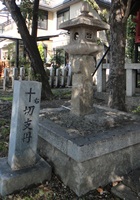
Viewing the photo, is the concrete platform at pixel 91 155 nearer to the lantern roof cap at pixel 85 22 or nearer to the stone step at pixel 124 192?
the stone step at pixel 124 192

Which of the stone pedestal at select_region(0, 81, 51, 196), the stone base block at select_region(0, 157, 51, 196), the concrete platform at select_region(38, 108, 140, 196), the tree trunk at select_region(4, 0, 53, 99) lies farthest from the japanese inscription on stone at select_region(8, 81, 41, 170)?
the tree trunk at select_region(4, 0, 53, 99)

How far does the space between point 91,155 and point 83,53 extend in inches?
70.2

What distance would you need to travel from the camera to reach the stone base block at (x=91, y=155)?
9.65 ft

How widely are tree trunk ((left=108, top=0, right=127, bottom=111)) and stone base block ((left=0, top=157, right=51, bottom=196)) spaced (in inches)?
97.1

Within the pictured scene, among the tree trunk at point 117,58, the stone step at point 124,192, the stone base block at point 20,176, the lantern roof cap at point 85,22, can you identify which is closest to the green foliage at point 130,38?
the tree trunk at point 117,58

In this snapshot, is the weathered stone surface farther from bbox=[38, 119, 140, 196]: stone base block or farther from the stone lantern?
the stone lantern

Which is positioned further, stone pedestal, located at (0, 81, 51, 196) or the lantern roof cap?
the lantern roof cap

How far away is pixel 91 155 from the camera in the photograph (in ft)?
9.68

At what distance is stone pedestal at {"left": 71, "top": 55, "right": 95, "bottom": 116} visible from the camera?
12.8ft

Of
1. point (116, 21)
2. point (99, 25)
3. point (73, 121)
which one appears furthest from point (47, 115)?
point (116, 21)

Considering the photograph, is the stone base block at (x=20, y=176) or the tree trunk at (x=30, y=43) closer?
the stone base block at (x=20, y=176)

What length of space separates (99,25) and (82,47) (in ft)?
1.70

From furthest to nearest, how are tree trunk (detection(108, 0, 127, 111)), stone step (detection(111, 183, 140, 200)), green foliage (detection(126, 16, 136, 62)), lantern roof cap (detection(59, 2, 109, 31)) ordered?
1. green foliage (detection(126, 16, 136, 62))
2. tree trunk (detection(108, 0, 127, 111))
3. lantern roof cap (detection(59, 2, 109, 31))
4. stone step (detection(111, 183, 140, 200))

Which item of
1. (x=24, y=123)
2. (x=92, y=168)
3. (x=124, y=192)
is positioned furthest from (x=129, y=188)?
(x=24, y=123)
